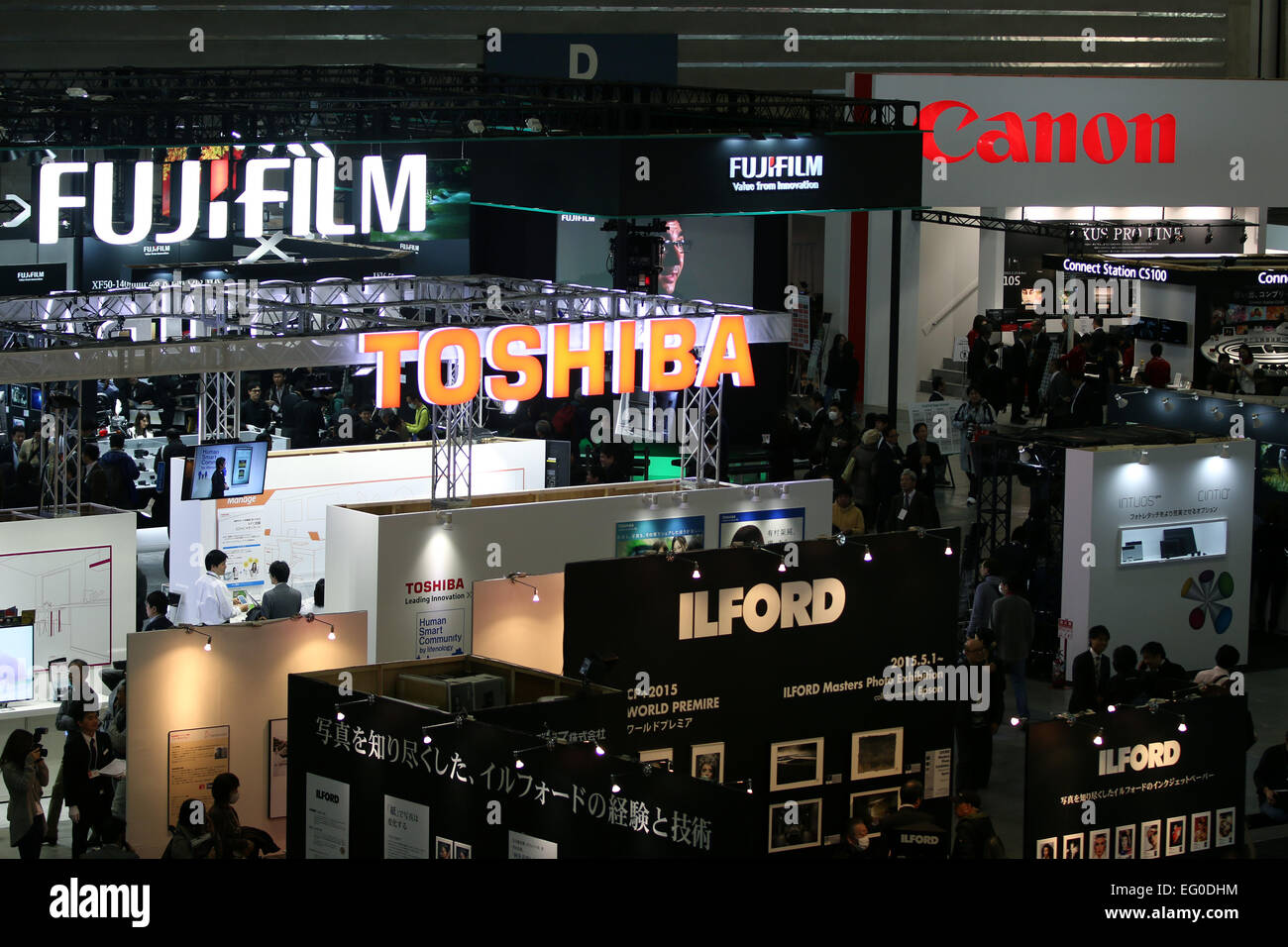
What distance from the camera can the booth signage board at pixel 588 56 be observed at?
21078 millimetres

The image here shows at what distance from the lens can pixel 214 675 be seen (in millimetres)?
9531

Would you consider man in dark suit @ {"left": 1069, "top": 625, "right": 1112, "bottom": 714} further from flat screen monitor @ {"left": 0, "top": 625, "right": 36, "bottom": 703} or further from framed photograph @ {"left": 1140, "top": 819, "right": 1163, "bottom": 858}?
flat screen monitor @ {"left": 0, "top": 625, "right": 36, "bottom": 703}

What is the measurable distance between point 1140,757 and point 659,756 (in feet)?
8.46

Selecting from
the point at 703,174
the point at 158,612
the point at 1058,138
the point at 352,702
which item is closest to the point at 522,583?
the point at 158,612

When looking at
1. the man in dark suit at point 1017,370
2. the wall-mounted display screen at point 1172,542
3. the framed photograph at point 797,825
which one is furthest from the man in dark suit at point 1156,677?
the man in dark suit at point 1017,370

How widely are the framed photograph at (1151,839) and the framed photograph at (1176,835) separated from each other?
0.07 m

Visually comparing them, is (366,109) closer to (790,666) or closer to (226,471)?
(226,471)

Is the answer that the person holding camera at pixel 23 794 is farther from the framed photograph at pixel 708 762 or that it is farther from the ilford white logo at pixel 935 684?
the ilford white logo at pixel 935 684

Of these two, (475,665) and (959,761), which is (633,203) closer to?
(959,761)

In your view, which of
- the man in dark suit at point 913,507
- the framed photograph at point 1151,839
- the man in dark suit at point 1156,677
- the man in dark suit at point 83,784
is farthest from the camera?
the man in dark suit at point 913,507

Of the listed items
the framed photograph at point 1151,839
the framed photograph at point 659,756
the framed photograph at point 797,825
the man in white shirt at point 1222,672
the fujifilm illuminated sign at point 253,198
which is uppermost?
the fujifilm illuminated sign at point 253,198

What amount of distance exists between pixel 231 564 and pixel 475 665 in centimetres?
572

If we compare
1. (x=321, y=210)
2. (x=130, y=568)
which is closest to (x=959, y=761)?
(x=130, y=568)

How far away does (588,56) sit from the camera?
21156mm
